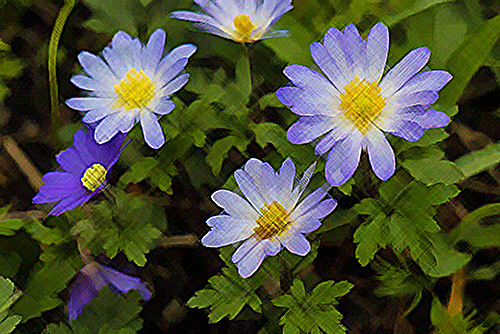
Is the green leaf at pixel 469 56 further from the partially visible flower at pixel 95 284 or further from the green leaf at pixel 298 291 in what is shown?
the partially visible flower at pixel 95 284

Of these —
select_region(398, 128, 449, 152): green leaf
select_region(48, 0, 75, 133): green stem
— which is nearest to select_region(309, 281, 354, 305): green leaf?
select_region(398, 128, 449, 152): green leaf

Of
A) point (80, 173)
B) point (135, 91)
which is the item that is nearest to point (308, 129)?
point (135, 91)

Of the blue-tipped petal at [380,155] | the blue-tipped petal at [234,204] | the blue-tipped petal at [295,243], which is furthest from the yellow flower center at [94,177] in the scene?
the blue-tipped petal at [380,155]

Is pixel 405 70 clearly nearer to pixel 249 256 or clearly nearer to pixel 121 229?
pixel 249 256

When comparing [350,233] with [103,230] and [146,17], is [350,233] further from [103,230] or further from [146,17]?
[146,17]

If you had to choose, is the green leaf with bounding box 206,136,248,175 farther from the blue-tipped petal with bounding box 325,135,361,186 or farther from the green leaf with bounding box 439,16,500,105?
the green leaf with bounding box 439,16,500,105
